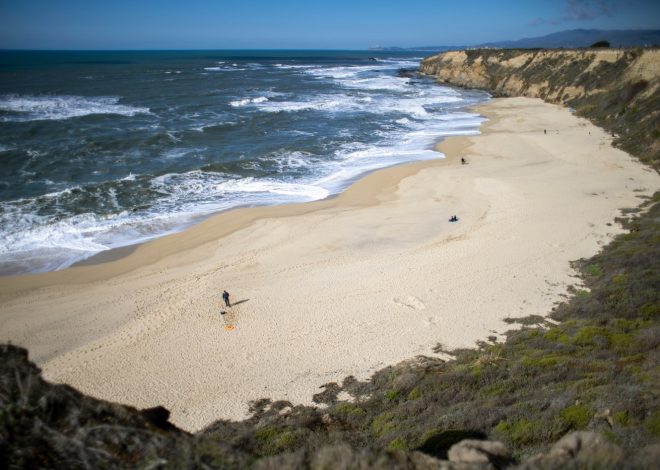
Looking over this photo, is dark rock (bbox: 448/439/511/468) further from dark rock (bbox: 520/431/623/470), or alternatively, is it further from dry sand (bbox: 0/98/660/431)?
dry sand (bbox: 0/98/660/431)

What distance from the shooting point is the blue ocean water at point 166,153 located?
62.8 feet

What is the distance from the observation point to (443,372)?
9.31m

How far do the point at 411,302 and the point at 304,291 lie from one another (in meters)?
3.60

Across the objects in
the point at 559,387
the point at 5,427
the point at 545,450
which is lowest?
the point at 559,387

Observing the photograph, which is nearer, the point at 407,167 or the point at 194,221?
the point at 194,221

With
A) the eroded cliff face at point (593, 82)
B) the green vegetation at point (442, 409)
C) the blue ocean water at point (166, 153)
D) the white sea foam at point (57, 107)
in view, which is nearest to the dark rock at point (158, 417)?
the green vegetation at point (442, 409)

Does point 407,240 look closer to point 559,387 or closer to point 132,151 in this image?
point 559,387

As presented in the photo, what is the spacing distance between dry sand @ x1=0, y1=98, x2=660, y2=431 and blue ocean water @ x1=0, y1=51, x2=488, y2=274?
2.71 meters

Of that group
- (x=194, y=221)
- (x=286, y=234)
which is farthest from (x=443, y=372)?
(x=194, y=221)

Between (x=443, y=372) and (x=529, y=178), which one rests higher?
(x=529, y=178)

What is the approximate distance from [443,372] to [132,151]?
93.0 ft

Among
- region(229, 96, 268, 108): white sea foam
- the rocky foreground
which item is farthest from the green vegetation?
region(229, 96, 268, 108): white sea foam

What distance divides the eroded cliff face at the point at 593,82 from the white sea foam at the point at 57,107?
44856 millimetres

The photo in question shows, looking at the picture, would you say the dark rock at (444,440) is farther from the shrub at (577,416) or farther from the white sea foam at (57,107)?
the white sea foam at (57,107)
